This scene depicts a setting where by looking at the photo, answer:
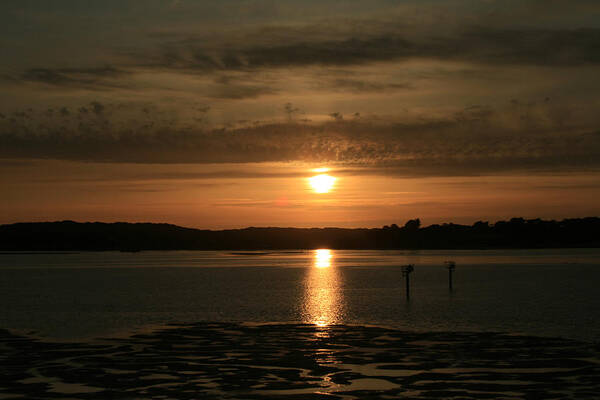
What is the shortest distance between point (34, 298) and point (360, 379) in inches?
1985

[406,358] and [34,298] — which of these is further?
[34,298]

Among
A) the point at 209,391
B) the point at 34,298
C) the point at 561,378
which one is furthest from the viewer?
the point at 34,298

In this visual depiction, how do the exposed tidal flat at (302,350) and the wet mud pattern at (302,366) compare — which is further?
the exposed tidal flat at (302,350)

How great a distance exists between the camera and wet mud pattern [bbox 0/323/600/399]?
2211cm

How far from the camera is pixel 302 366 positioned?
86.9 feet

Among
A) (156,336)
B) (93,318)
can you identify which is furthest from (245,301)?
(156,336)

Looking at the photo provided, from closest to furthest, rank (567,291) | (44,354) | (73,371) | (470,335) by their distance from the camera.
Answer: (73,371) → (44,354) → (470,335) → (567,291)

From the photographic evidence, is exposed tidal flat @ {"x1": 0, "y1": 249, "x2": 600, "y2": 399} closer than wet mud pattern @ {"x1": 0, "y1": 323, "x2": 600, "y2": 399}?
No

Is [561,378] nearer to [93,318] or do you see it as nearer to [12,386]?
[12,386]

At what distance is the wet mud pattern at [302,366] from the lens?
72.5ft

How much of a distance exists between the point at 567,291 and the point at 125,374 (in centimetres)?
5709

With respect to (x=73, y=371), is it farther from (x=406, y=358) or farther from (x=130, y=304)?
(x=130, y=304)

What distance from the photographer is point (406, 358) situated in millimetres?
28219

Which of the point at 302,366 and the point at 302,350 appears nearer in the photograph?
the point at 302,366
